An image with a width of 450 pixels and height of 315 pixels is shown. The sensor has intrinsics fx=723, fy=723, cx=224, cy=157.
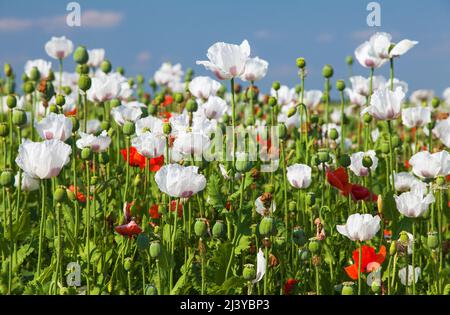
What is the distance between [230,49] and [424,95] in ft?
13.5

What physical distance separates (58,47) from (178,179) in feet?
5.85

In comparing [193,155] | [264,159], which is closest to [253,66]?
[264,159]

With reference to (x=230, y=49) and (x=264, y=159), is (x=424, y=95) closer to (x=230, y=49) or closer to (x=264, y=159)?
(x=264, y=159)

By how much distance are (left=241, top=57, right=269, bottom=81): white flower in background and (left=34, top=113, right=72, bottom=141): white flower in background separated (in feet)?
2.96

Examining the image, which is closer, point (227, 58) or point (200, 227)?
point (200, 227)

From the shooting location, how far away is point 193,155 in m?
1.94

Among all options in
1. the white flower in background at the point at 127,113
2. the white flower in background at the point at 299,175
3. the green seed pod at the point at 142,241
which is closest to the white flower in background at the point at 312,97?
the white flower in background at the point at 127,113

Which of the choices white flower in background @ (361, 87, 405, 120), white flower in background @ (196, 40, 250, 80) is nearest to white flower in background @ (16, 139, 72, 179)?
white flower in background @ (196, 40, 250, 80)

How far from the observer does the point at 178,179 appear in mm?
1614

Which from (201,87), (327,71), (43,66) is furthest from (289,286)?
(43,66)

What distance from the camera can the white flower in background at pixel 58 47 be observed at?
318cm

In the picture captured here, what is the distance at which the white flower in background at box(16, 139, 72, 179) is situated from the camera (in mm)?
1585

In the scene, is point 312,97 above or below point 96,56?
below

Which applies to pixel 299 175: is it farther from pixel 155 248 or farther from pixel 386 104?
pixel 155 248
